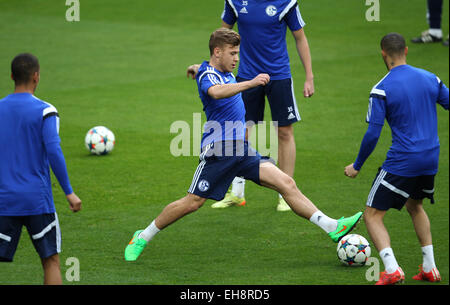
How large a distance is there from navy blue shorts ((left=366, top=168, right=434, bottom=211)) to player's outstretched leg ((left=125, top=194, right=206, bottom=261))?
1642mm

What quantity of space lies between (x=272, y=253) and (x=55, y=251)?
2.53 m

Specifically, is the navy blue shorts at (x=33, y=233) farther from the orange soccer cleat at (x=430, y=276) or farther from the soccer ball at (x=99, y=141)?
the soccer ball at (x=99, y=141)

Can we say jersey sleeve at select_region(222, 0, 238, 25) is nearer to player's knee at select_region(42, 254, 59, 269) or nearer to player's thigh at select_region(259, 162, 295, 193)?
player's thigh at select_region(259, 162, 295, 193)

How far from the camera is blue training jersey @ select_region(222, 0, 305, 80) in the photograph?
8547mm

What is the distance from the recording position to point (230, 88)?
21.2ft

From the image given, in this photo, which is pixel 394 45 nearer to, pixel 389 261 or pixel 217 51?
pixel 217 51

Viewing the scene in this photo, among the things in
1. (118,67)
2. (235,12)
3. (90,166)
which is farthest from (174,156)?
(118,67)

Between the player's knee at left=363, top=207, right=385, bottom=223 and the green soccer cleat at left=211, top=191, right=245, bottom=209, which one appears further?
the green soccer cleat at left=211, top=191, right=245, bottom=209

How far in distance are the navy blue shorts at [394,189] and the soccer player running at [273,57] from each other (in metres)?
2.36

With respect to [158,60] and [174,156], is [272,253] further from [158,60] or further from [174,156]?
[158,60]

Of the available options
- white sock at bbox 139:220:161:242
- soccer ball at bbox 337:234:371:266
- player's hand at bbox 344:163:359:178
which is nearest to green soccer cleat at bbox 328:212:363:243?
soccer ball at bbox 337:234:371:266

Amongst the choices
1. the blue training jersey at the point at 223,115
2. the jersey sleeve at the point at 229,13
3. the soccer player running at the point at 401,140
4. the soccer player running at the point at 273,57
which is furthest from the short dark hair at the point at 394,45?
the jersey sleeve at the point at 229,13

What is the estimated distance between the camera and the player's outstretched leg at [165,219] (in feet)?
22.8

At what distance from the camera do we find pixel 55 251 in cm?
557
